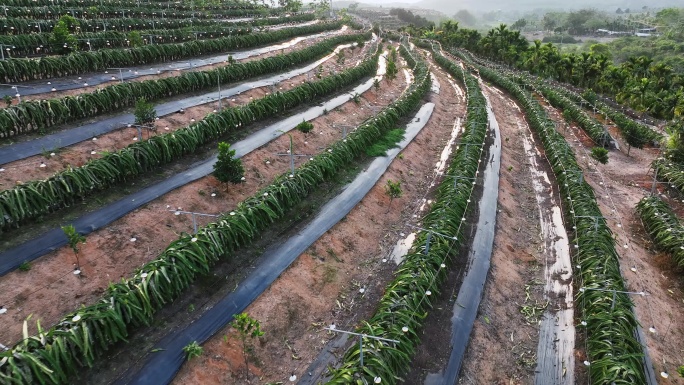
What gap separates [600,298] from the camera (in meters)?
9.39

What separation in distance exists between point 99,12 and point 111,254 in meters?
27.9

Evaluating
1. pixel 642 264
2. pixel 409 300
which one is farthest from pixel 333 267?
pixel 642 264

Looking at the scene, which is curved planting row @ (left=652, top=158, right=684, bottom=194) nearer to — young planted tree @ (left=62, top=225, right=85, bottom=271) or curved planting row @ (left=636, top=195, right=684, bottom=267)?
curved planting row @ (left=636, top=195, right=684, bottom=267)

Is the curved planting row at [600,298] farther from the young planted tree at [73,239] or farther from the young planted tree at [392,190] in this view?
the young planted tree at [73,239]

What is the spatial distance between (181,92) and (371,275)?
12808 mm

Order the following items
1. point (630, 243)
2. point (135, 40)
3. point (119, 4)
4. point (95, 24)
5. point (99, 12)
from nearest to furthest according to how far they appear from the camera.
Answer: point (630, 243) → point (135, 40) → point (95, 24) → point (99, 12) → point (119, 4)

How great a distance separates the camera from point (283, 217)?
39.2 ft

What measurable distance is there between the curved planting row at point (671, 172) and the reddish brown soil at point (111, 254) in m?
15.9

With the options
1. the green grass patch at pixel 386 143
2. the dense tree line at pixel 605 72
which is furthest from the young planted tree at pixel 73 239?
the dense tree line at pixel 605 72

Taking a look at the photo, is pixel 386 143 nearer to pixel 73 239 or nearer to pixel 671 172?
pixel 73 239

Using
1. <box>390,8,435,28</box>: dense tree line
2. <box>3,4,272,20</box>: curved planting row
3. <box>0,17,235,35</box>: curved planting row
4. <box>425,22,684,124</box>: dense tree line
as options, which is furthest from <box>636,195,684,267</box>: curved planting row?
<box>390,8,435,28</box>: dense tree line

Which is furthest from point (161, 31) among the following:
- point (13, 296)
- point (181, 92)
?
point (13, 296)

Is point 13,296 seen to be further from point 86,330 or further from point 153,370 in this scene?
point 153,370

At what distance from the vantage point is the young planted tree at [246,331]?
7359 millimetres
